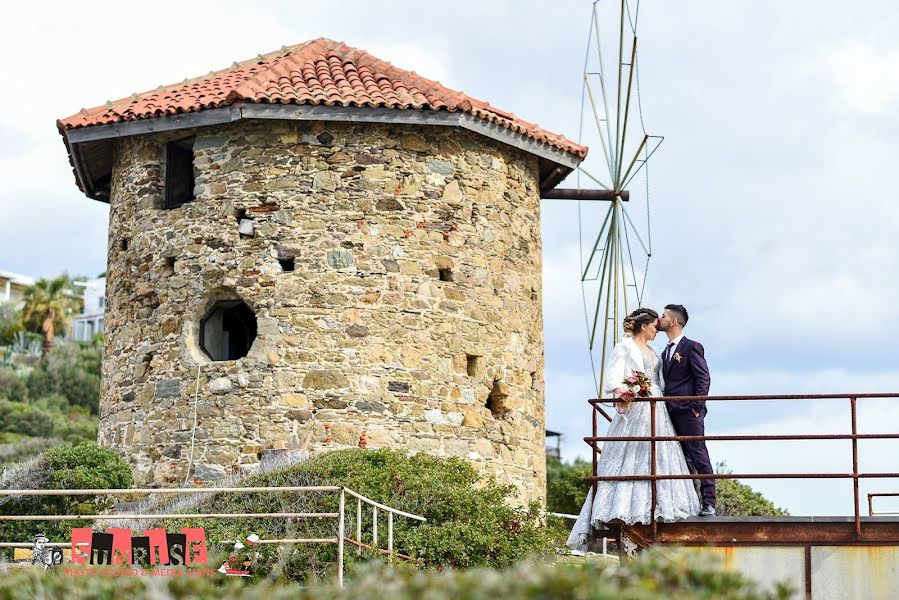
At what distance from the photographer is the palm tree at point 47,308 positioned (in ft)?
181

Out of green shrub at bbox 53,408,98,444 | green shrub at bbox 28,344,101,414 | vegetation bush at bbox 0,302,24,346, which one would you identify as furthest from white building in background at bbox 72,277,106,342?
green shrub at bbox 53,408,98,444

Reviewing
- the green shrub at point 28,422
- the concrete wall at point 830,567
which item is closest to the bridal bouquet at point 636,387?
the concrete wall at point 830,567

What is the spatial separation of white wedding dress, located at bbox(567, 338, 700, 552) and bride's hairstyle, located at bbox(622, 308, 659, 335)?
117 millimetres

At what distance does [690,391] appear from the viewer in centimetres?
1100

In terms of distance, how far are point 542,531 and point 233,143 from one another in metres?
5.96

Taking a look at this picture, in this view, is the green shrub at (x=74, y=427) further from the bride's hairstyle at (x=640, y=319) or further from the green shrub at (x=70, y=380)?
the bride's hairstyle at (x=640, y=319)

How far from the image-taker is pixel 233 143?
1697 centimetres

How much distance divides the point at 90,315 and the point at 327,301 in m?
52.7

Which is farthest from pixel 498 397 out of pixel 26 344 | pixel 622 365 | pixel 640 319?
pixel 26 344

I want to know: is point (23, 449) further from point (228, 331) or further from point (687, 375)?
point (687, 375)

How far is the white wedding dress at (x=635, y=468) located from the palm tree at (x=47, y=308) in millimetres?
46417

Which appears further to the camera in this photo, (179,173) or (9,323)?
(9,323)

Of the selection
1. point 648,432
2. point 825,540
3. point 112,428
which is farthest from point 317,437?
point 825,540

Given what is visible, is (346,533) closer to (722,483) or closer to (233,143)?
(233,143)
